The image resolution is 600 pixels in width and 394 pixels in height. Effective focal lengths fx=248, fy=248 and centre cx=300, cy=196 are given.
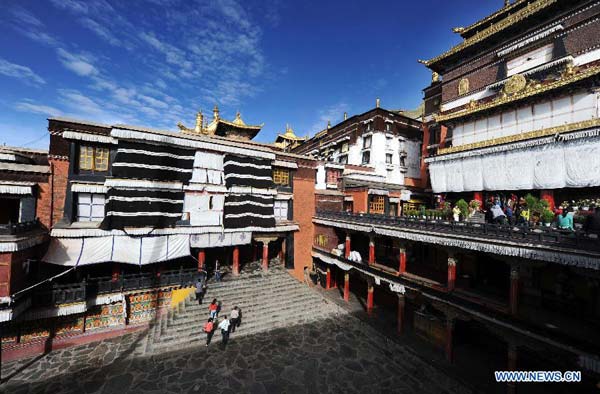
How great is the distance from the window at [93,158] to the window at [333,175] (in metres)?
22.0

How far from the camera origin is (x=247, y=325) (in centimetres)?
1583

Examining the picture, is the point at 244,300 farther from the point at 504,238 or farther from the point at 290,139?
the point at 290,139

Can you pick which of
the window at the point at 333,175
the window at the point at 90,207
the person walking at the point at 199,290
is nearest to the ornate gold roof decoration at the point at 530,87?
the window at the point at 333,175

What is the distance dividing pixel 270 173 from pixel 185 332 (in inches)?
504

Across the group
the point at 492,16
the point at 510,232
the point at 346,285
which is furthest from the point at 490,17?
the point at 346,285

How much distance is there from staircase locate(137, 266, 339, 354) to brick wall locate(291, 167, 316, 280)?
229 cm

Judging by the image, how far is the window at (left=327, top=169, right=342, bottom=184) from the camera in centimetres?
3105

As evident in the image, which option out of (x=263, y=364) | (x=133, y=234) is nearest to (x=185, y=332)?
(x=263, y=364)

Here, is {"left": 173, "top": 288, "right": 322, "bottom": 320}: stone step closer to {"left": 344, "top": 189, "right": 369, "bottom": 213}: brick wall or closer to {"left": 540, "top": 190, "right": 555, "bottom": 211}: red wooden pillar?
{"left": 344, "top": 189, "right": 369, "bottom": 213}: brick wall

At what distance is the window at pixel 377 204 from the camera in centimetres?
2675

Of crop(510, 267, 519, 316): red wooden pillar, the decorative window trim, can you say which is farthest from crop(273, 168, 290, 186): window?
crop(510, 267, 519, 316): red wooden pillar

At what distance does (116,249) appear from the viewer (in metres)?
15.6

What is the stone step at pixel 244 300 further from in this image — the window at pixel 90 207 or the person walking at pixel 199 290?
the window at pixel 90 207

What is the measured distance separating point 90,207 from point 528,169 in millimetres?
30691
